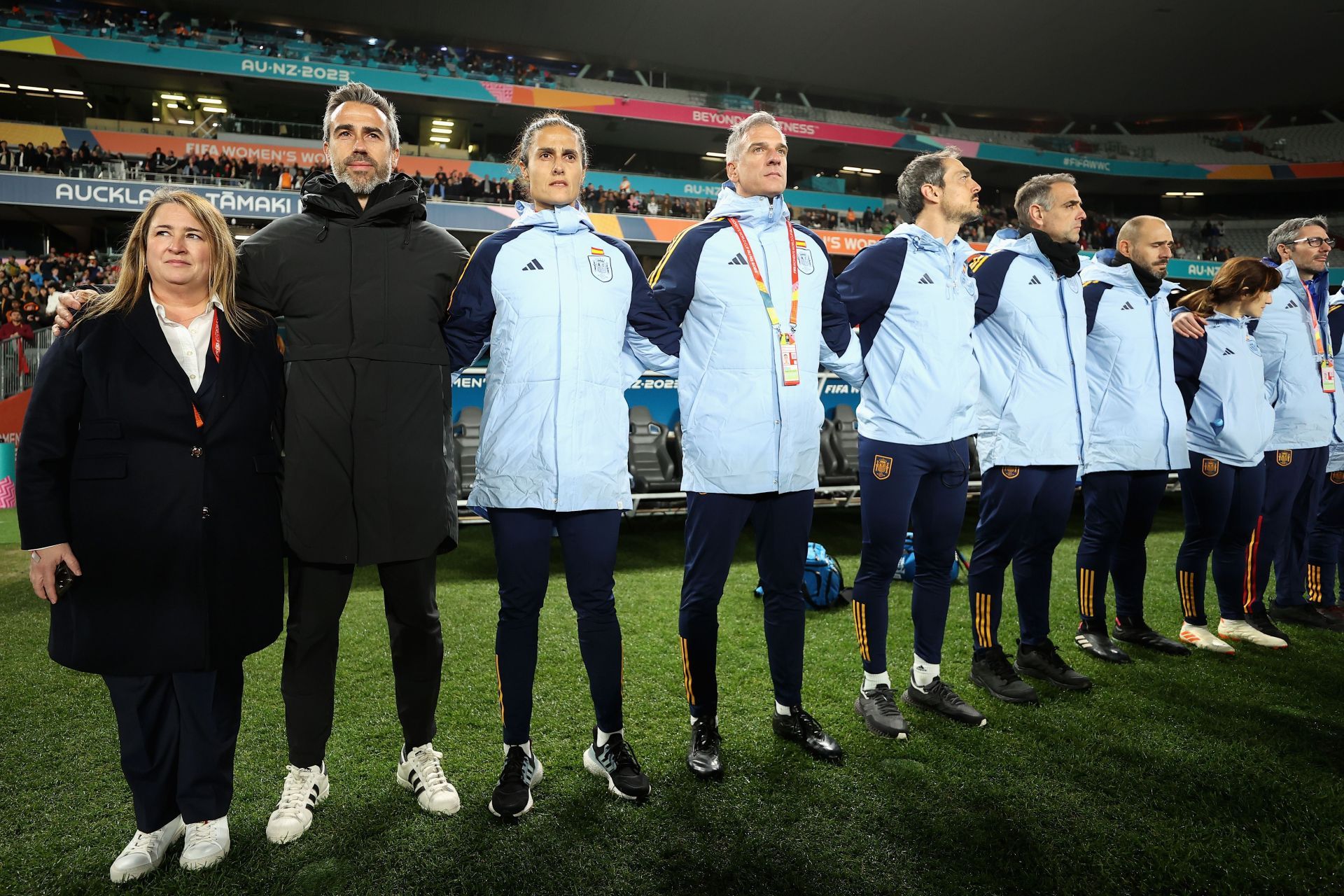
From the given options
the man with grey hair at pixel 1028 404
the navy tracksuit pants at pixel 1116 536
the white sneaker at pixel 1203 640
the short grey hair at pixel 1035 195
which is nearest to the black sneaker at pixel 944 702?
the man with grey hair at pixel 1028 404

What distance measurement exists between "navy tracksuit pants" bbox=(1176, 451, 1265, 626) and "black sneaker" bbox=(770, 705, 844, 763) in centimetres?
252

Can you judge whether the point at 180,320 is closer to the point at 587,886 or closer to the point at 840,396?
the point at 587,886

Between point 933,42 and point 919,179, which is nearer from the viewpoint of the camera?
point 919,179

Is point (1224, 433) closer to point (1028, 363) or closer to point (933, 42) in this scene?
point (1028, 363)

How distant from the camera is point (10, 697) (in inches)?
122

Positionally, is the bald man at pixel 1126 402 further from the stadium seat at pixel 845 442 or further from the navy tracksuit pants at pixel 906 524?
the stadium seat at pixel 845 442

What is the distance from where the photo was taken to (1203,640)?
3.96m

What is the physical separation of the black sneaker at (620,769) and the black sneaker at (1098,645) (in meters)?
2.47

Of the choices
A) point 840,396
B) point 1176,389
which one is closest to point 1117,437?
point 1176,389

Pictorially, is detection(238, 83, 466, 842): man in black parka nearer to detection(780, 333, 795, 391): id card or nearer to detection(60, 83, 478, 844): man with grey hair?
detection(60, 83, 478, 844): man with grey hair

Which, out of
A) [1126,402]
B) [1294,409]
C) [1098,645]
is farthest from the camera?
[1294,409]

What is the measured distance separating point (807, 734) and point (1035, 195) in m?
2.42

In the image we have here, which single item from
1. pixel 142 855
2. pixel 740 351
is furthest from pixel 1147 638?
pixel 142 855

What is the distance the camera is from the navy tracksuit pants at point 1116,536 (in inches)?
144
